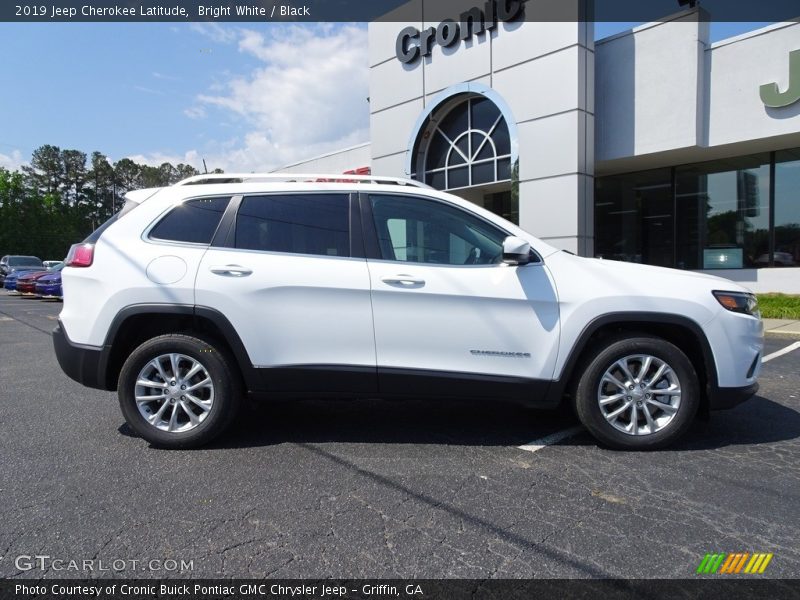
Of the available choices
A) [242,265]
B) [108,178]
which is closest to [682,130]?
[242,265]

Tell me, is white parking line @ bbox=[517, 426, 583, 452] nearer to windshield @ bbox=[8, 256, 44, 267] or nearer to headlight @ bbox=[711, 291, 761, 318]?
headlight @ bbox=[711, 291, 761, 318]

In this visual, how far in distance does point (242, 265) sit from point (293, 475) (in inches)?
58.0

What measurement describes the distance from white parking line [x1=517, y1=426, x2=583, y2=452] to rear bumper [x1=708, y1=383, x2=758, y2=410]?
97cm

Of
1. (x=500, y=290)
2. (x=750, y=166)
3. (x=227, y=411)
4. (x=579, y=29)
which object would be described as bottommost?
(x=227, y=411)

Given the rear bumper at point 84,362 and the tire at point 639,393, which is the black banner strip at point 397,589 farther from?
the rear bumper at point 84,362

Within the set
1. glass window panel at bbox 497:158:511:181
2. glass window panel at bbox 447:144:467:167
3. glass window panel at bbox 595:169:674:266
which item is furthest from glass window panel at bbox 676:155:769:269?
glass window panel at bbox 447:144:467:167

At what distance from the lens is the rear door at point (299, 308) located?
3.65m

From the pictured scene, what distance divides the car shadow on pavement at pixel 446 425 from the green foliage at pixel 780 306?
23.1ft

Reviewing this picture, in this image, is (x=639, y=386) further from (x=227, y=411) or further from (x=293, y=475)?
(x=227, y=411)

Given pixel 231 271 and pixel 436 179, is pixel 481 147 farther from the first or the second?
pixel 231 271

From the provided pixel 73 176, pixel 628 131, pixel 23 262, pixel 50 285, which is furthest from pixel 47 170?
pixel 628 131

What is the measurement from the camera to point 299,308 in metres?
3.66

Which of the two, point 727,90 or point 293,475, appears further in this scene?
point 727,90

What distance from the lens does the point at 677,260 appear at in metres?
14.5
